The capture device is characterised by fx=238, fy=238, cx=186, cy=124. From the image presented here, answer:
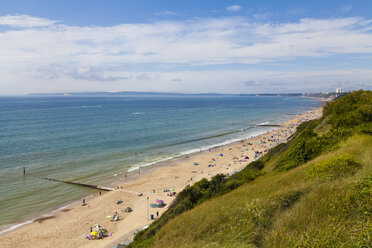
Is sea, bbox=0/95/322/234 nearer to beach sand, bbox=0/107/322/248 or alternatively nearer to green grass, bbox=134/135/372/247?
beach sand, bbox=0/107/322/248

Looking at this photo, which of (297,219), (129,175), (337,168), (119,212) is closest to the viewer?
(297,219)

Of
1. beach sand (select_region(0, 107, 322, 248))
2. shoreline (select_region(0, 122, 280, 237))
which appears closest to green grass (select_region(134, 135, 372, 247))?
beach sand (select_region(0, 107, 322, 248))

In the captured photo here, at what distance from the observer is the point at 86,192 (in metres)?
29.2

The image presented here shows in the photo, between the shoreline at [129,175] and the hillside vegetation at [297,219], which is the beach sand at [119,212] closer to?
the shoreline at [129,175]

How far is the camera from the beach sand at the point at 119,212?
65.4 ft

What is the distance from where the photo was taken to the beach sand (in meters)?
19.9

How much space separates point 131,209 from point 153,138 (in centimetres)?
3204

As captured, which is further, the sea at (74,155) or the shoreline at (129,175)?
the sea at (74,155)

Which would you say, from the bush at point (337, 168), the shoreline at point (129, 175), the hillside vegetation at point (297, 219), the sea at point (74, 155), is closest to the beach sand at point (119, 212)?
the shoreline at point (129, 175)

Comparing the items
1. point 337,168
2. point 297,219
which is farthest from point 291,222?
point 337,168

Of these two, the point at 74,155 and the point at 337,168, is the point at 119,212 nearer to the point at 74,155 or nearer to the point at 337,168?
the point at 337,168

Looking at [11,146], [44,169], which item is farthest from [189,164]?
[11,146]

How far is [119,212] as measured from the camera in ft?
81.6

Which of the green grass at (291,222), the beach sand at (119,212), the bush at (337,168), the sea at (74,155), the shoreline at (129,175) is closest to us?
the green grass at (291,222)
